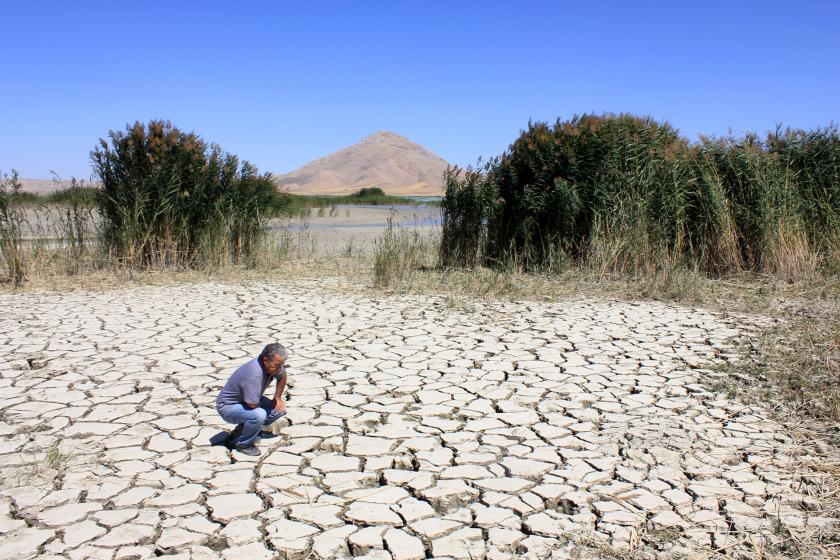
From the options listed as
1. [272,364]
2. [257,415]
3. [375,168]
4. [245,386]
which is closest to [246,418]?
[257,415]

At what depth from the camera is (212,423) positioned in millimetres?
4762

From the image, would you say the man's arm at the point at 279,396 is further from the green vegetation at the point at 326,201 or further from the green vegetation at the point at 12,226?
the green vegetation at the point at 326,201

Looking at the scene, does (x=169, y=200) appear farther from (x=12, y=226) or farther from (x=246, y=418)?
(x=246, y=418)

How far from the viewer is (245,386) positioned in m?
4.11

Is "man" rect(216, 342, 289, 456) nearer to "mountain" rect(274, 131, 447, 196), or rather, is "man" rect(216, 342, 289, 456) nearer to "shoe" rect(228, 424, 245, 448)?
"shoe" rect(228, 424, 245, 448)

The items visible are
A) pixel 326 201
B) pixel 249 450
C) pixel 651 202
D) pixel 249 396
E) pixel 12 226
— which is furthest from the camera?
pixel 326 201

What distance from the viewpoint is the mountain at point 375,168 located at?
133m

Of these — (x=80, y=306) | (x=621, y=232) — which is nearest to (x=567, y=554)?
(x=80, y=306)

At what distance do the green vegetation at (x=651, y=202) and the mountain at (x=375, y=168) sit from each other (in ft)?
346

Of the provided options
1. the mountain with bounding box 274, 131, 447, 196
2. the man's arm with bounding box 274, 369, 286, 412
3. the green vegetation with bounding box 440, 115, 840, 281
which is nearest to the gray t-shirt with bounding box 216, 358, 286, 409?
the man's arm with bounding box 274, 369, 286, 412

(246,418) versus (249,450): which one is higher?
(246,418)

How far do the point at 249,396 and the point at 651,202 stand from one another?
8.28 meters

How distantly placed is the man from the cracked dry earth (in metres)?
0.14

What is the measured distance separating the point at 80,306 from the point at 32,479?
5.29m
